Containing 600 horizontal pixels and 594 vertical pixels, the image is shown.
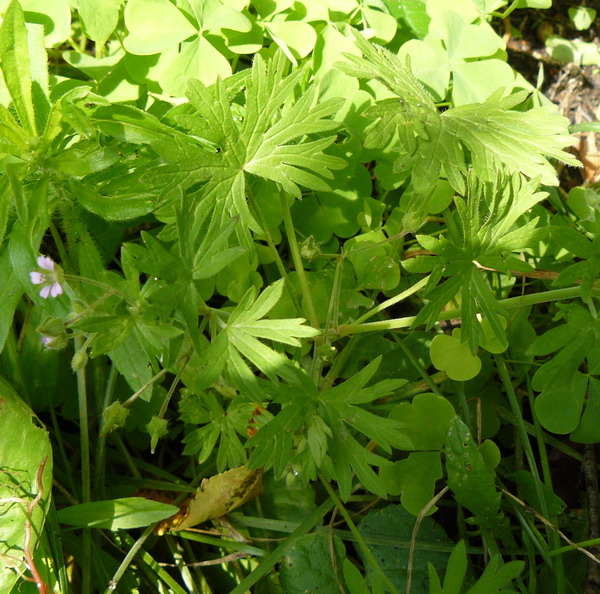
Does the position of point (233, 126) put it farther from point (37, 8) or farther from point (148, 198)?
point (37, 8)

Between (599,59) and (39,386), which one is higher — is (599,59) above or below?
above

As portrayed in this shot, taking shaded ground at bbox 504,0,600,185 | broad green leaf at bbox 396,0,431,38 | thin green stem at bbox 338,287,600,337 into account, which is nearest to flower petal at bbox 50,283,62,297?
thin green stem at bbox 338,287,600,337

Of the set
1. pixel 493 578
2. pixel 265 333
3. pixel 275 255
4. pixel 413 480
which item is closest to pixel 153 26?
pixel 275 255

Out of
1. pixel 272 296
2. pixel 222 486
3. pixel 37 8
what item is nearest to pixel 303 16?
pixel 37 8

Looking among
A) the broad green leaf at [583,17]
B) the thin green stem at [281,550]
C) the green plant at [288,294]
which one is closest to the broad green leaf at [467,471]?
the green plant at [288,294]

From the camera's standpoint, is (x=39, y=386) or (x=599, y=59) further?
(x=599, y=59)

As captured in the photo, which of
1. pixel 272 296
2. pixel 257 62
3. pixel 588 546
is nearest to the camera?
pixel 272 296

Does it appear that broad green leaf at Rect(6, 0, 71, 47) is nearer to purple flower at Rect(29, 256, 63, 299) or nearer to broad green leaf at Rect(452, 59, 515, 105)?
purple flower at Rect(29, 256, 63, 299)

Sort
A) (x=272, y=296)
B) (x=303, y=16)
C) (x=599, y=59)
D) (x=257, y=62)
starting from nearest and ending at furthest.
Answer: (x=272, y=296)
(x=257, y=62)
(x=303, y=16)
(x=599, y=59)
